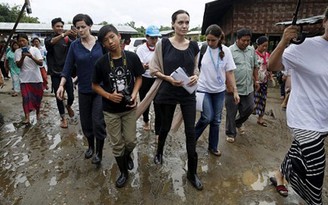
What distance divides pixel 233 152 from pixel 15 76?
22.3ft

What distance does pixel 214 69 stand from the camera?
3.30 metres

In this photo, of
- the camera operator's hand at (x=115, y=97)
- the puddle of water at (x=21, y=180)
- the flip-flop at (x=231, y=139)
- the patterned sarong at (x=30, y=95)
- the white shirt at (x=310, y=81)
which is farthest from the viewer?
the patterned sarong at (x=30, y=95)

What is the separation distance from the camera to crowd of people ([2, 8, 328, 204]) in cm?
192

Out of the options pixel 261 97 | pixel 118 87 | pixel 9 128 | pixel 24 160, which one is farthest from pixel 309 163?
pixel 9 128

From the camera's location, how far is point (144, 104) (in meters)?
3.15

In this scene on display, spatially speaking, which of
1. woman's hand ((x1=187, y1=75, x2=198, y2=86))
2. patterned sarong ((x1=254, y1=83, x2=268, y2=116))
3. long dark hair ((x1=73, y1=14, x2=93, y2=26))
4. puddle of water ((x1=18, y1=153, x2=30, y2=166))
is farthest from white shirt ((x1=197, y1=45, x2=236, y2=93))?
puddle of water ((x1=18, y1=153, x2=30, y2=166))

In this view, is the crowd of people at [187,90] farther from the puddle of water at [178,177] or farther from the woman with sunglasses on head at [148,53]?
the puddle of water at [178,177]

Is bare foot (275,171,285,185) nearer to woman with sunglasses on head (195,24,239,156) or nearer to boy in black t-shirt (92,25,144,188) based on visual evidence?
woman with sunglasses on head (195,24,239,156)

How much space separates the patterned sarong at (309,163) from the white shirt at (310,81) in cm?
8

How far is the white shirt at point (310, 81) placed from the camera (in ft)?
6.03

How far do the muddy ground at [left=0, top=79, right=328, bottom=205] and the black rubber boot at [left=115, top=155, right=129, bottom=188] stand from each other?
2.6 inches

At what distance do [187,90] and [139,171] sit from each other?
1.24 metres

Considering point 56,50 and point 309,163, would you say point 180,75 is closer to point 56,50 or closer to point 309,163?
point 309,163

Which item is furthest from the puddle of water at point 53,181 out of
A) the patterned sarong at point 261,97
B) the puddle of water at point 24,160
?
the patterned sarong at point 261,97
